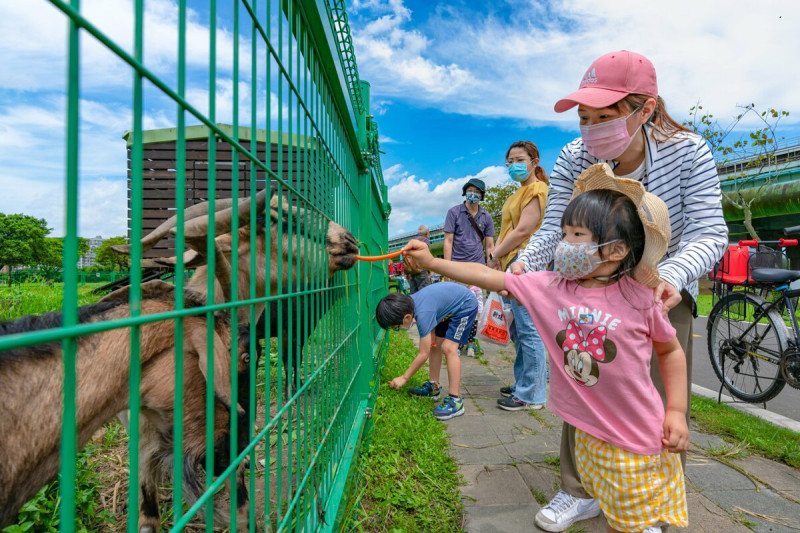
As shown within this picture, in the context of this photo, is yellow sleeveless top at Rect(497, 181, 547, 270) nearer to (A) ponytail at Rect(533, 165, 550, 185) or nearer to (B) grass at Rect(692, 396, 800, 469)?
(A) ponytail at Rect(533, 165, 550, 185)

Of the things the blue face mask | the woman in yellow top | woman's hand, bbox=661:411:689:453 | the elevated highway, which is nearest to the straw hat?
woman's hand, bbox=661:411:689:453

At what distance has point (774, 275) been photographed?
4098 millimetres

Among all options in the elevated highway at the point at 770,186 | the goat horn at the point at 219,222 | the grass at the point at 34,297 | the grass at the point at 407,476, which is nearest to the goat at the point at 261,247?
the goat horn at the point at 219,222

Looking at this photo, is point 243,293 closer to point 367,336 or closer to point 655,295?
point 655,295

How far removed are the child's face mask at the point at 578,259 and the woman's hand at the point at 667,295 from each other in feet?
0.65

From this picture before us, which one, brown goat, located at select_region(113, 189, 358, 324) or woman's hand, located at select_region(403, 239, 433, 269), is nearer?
brown goat, located at select_region(113, 189, 358, 324)

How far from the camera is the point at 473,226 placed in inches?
223

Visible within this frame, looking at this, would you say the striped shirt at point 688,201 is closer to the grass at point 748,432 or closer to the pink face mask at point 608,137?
the pink face mask at point 608,137

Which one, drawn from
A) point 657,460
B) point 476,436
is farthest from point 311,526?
point 476,436

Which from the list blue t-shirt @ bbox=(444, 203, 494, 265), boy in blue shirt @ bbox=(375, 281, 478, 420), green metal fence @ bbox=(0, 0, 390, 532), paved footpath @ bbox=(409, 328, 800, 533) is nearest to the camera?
green metal fence @ bbox=(0, 0, 390, 532)

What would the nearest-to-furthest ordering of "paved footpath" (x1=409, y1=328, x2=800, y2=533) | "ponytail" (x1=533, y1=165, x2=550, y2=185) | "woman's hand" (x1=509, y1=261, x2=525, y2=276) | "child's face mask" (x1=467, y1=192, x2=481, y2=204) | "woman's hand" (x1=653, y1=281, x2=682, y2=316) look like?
"woman's hand" (x1=653, y1=281, x2=682, y2=316) → "woman's hand" (x1=509, y1=261, x2=525, y2=276) → "paved footpath" (x1=409, y1=328, x2=800, y2=533) → "ponytail" (x1=533, y1=165, x2=550, y2=185) → "child's face mask" (x1=467, y1=192, x2=481, y2=204)

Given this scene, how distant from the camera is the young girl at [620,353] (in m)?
1.62

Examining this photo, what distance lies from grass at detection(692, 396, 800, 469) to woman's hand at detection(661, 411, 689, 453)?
1896 millimetres

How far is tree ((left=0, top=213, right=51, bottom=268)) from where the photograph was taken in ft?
1.67
